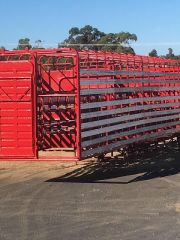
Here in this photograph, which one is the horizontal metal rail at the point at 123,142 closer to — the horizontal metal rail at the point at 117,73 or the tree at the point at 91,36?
the horizontal metal rail at the point at 117,73

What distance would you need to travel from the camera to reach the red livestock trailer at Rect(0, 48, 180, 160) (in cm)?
1101

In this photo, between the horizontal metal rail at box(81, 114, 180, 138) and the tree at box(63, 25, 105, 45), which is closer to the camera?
the horizontal metal rail at box(81, 114, 180, 138)

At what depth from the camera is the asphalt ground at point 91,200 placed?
725 centimetres

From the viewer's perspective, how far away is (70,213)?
8266mm

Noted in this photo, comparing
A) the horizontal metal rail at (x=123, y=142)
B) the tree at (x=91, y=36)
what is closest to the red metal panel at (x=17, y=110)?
the horizontal metal rail at (x=123, y=142)

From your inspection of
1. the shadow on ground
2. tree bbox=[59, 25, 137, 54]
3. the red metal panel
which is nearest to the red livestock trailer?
the red metal panel

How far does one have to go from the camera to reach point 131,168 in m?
12.8

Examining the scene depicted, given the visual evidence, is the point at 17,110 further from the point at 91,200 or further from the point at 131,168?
the point at 131,168

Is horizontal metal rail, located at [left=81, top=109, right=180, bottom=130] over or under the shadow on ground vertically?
over

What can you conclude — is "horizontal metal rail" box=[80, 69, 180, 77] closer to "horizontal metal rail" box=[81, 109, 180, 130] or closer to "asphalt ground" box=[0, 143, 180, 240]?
"horizontal metal rail" box=[81, 109, 180, 130]

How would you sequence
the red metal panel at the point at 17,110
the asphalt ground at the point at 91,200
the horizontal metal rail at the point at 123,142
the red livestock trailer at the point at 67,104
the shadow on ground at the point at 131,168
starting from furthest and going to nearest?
1. the shadow on ground at the point at 131,168
2. the horizontal metal rail at the point at 123,142
3. the red metal panel at the point at 17,110
4. the red livestock trailer at the point at 67,104
5. the asphalt ground at the point at 91,200

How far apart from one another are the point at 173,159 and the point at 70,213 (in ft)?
22.1

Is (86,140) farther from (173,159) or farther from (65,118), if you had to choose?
(173,159)

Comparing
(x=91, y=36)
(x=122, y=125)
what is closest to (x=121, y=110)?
(x=122, y=125)
